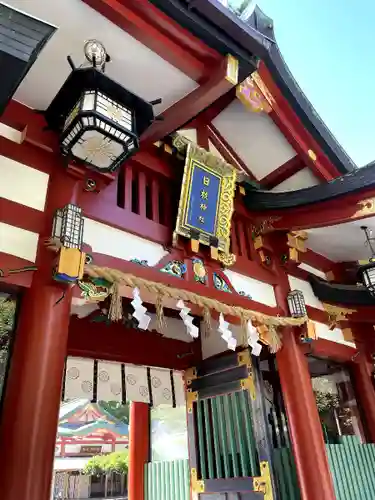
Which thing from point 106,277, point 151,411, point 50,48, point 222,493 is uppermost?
point 50,48

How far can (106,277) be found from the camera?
304 cm

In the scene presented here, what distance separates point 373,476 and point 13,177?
5315 mm

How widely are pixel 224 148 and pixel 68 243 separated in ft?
11.0

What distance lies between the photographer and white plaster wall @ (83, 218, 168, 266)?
3.34 m

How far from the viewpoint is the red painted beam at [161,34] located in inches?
119

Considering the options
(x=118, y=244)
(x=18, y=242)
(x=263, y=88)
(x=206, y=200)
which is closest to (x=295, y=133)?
(x=263, y=88)

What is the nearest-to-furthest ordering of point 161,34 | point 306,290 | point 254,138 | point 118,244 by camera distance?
point 161,34 → point 118,244 → point 254,138 → point 306,290

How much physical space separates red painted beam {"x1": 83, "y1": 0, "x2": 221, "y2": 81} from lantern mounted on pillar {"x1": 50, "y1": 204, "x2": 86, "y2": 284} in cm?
151

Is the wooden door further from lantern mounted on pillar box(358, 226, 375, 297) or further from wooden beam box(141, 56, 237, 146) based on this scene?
wooden beam box(141, 56, 237, 146)

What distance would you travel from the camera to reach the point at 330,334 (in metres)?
5.60

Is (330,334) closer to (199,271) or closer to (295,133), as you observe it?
(199,271)

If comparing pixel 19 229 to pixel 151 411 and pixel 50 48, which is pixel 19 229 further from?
pixel 151 411

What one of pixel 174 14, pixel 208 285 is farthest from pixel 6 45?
pixel 208 285

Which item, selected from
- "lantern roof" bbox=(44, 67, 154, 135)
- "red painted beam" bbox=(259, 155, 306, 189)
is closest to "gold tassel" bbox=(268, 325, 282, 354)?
"red painted beam" bbox=(259, 155, 306, 189)
